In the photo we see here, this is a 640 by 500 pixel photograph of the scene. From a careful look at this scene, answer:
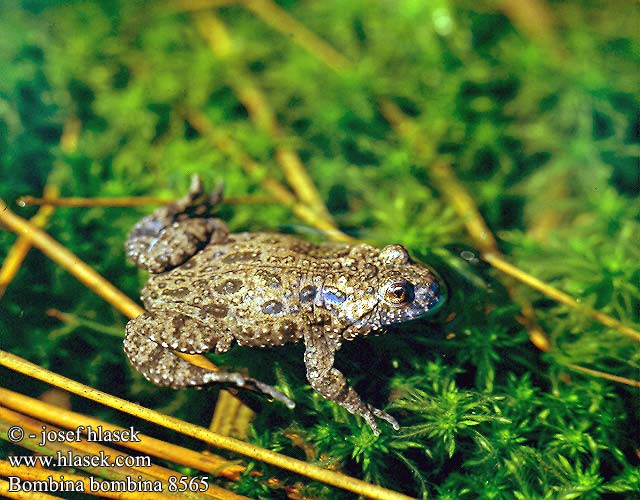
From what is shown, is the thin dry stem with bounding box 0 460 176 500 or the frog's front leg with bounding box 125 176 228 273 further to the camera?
the frog's front leg with bounding box 125 176 228 273

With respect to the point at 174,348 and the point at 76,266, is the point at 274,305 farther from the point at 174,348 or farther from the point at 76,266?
the point at 76,266

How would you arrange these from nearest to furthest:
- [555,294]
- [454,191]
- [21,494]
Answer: [21,494], [555,294], [454,191]

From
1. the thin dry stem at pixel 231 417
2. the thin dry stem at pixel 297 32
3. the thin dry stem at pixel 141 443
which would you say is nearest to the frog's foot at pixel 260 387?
the thin dry stem at pixel 231 417

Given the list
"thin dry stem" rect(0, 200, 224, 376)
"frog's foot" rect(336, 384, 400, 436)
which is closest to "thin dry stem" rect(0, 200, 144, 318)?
"thin dry stem" rect(0, 200, 224, 376)

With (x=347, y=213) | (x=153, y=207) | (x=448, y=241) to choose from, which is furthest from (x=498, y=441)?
(x=153, y=207)

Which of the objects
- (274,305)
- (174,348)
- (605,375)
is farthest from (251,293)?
(605,375)

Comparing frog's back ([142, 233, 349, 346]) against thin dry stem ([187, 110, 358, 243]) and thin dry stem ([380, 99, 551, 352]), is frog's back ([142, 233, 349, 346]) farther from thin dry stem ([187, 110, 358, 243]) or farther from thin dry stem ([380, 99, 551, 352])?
thin dry stem ([380, 99, 551, 352])

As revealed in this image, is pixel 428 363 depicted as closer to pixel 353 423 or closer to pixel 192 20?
pixel 353 423
